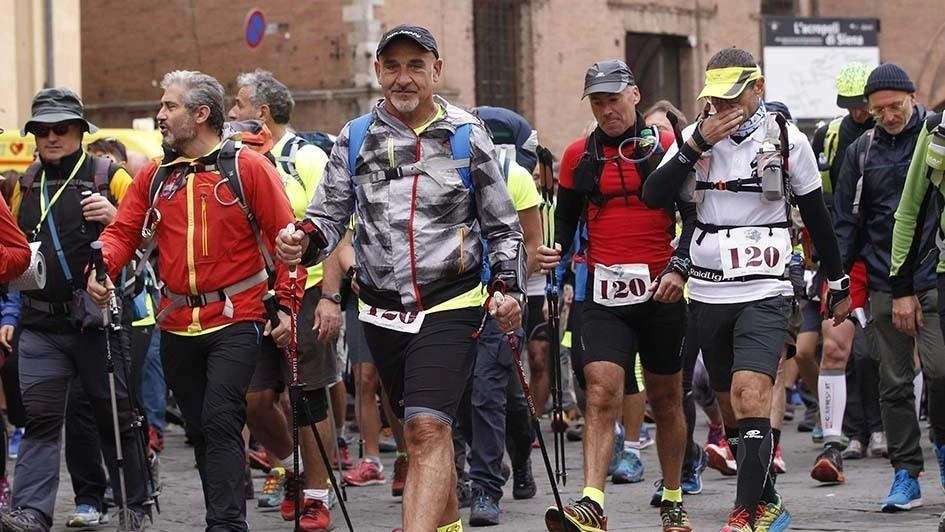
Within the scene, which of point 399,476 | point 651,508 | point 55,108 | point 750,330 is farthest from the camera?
point 399,476

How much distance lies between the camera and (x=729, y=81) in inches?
329

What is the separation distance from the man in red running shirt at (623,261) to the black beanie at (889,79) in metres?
1.48

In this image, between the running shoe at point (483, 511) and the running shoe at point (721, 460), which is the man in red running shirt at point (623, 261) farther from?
the running shoe at point (721, 460)

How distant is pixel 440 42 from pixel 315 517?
895 inches

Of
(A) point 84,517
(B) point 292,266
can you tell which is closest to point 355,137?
(B) point 292,266

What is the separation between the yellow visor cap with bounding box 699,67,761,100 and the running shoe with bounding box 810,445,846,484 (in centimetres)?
324

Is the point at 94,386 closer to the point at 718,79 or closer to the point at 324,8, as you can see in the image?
the point at 718,79

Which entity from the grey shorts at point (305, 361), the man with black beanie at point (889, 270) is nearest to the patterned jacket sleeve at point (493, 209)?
the grey shorts at point (305, 361)

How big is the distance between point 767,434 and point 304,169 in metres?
3.15

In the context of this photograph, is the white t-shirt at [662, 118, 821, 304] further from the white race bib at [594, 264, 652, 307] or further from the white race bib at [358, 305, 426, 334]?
the white race bib at [358, 305, 426, 334]

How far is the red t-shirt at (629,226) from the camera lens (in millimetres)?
8992

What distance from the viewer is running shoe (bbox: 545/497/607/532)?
27.1 ft

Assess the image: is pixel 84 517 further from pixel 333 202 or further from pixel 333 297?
pixel 333 202

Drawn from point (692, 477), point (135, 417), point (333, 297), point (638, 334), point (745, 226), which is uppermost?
point (745, 226)
